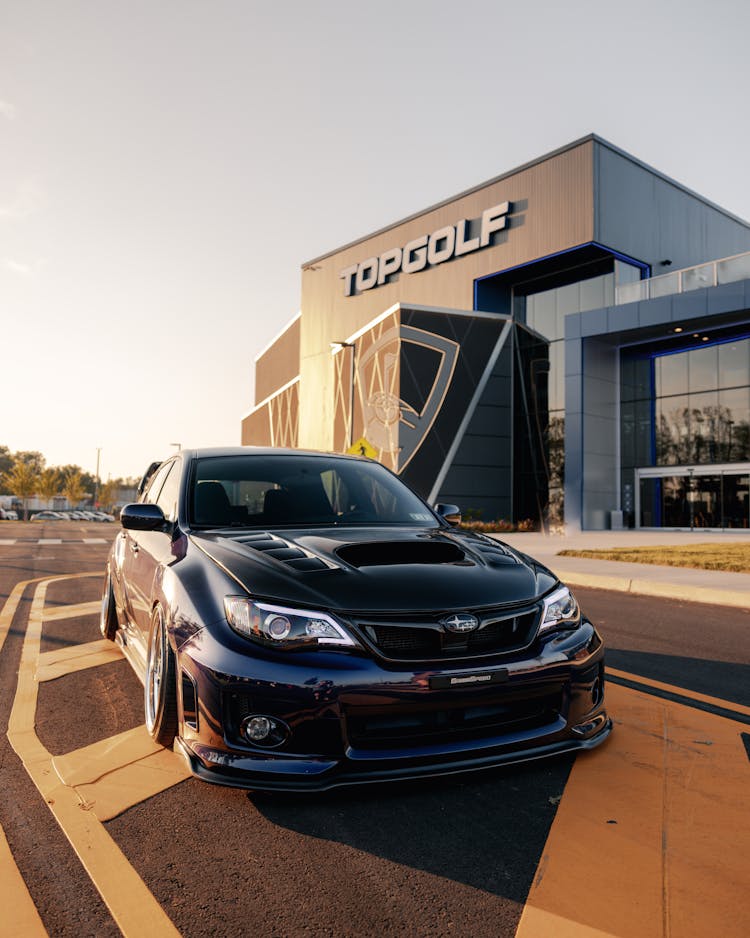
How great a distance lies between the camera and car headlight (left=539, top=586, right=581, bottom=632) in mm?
3229

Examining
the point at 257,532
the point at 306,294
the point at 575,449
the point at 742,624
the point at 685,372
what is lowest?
the point at 742,624

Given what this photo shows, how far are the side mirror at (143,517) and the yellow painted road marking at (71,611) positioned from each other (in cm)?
393

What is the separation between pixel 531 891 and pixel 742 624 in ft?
21.4

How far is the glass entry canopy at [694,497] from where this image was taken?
1115 inches

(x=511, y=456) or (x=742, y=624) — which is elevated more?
(x=511, y=456)

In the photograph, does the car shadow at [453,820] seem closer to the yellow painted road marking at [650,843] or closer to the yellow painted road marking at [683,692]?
the yellow painted road marking at [650,843]

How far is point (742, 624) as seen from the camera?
791cm

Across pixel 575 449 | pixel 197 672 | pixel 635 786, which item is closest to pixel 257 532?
pixel 197 672

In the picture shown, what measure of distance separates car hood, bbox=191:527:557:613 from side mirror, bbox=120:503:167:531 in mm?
432

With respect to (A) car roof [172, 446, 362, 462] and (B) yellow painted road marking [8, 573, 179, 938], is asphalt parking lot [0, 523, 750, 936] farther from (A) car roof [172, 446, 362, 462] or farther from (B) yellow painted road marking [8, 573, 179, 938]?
(A) car roof [172, 446, 362, 462]

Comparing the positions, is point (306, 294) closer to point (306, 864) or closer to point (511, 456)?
point (511, 456)

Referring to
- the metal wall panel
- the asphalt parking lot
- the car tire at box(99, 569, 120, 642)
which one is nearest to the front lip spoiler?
the asphalt parking lot

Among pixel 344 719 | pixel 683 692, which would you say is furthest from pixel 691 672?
pixel 344 719

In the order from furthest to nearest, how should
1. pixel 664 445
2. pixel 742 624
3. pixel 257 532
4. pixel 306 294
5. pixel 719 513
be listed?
pixel 306 294 < pixel 664 445 < pixel 719 513 < pixel 742 624 < pixel 257 532
